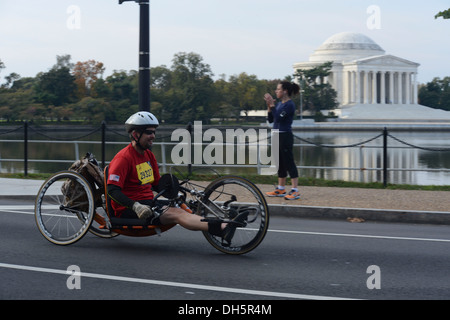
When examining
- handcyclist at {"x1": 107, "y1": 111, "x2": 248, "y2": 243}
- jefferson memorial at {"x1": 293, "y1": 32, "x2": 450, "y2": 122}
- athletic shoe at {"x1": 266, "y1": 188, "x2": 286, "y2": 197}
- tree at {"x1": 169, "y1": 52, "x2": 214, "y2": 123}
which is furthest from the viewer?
jefferson memorial at {"x1": 293, "y1": 32, "x2": 450, "y2": 122}

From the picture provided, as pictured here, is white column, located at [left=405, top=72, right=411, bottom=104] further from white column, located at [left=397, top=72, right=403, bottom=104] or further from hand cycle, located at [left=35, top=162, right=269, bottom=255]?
hand cycle, located at [left=35, top=162, right=269, bottom=255]

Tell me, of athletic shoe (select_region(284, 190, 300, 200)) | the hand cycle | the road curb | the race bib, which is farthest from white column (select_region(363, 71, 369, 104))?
the race bib

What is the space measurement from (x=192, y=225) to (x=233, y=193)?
0.54 meters

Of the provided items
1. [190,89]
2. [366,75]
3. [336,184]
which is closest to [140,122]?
[336,184]

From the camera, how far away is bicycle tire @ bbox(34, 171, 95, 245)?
22.8 feet

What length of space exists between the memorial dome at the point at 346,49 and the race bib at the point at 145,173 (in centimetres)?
13424

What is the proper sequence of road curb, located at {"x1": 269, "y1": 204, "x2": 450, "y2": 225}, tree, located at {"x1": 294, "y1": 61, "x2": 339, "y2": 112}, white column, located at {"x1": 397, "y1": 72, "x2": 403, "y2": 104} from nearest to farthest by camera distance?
1. road curb, located at {"x1": 269, "y1": 204, "x2": 450, "y2": 225}
2. tree, located at {"x1": 294, "y1": 61, "x2": 339, "y2": 112}
3. white column, located at {"x1": 397, "y1": 72, "x2": 403, "y2": 104}

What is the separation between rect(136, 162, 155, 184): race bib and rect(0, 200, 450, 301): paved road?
2.63 ft

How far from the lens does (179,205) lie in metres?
6.66

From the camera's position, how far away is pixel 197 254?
6.77m

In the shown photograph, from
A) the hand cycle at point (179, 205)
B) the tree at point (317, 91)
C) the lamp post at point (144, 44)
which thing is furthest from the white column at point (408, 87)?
the hand cycle at point (179, 205)

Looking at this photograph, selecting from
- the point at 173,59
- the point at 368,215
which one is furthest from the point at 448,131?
the point at 368,215

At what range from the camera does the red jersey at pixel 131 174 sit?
6.48 meters
